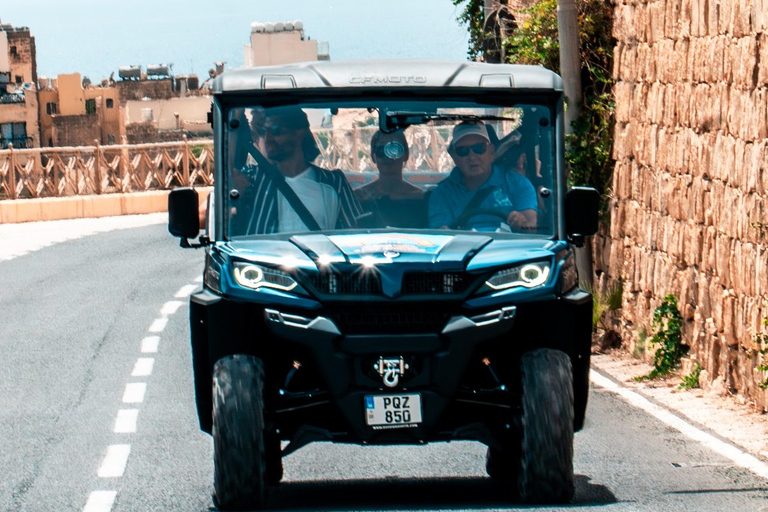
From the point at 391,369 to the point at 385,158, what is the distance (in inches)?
47.2

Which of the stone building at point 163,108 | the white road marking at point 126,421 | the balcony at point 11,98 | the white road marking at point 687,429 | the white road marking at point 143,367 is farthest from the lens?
the balcony at point 11,98

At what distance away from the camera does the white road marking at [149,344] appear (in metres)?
16.0

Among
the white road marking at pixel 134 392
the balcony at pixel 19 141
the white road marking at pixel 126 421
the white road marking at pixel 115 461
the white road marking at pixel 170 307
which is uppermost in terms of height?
the white road marking at pixel 115 461

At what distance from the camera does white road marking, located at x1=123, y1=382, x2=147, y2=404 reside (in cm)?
1298

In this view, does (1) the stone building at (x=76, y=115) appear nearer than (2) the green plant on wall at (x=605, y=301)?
No

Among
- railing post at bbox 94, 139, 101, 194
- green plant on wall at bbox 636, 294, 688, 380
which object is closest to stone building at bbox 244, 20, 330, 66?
railing post at bbox 94, 139, 101, 194

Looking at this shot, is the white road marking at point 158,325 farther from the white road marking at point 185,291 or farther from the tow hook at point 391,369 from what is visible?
the tow hook at point 391,369

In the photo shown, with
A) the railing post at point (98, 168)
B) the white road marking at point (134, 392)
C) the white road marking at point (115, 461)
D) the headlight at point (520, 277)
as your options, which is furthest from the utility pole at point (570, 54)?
the railing post at point (98, 168)

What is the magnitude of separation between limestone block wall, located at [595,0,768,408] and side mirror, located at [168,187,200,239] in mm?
4924

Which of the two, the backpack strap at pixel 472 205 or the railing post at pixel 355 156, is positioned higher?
the railing post at pixel 355 156

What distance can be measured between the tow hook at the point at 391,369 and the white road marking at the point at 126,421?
433cm

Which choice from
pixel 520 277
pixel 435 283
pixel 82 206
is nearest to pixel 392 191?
pixel 435 283

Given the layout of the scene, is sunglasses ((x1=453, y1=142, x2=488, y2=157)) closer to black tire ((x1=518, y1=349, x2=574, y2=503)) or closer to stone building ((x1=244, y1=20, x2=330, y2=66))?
black tire ((x1=518, y1=349, x2=574, y2=503))

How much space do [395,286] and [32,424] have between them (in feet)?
17.5
